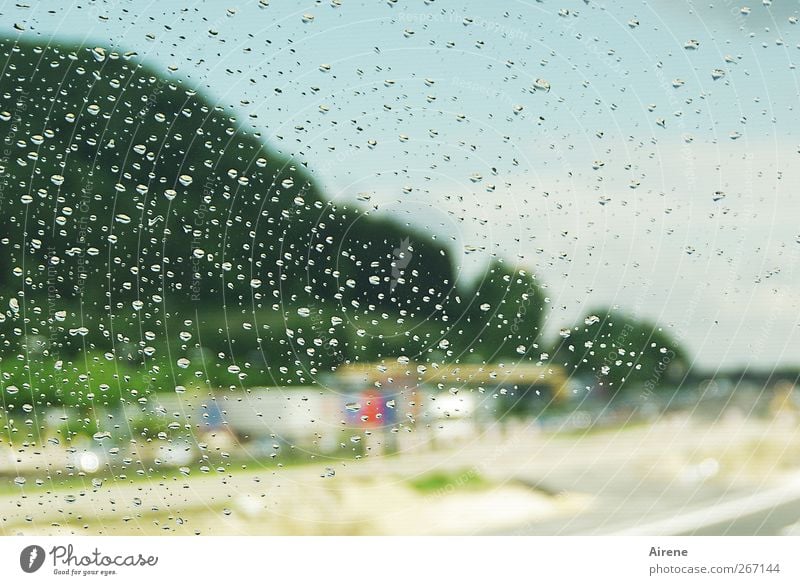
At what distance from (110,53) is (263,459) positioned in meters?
1.60

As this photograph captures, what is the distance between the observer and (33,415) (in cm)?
284

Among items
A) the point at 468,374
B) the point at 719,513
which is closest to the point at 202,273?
the point at 468,374

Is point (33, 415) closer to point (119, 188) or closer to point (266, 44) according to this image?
point (119, 188)

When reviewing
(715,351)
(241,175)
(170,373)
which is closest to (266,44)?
(241,175)

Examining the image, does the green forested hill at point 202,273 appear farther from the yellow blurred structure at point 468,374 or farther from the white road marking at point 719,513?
the white road marking at point 719,513
